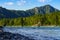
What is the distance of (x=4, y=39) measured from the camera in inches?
1854

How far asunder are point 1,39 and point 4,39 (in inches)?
29.2

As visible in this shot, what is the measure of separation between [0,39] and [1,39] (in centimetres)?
31

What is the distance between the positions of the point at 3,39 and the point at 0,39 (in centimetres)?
77

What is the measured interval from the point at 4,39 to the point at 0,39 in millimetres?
1042

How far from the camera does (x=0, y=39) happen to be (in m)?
46.4

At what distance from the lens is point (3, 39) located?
4691cm

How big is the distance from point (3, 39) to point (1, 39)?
47 centimetres

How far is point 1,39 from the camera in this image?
4669 cm
